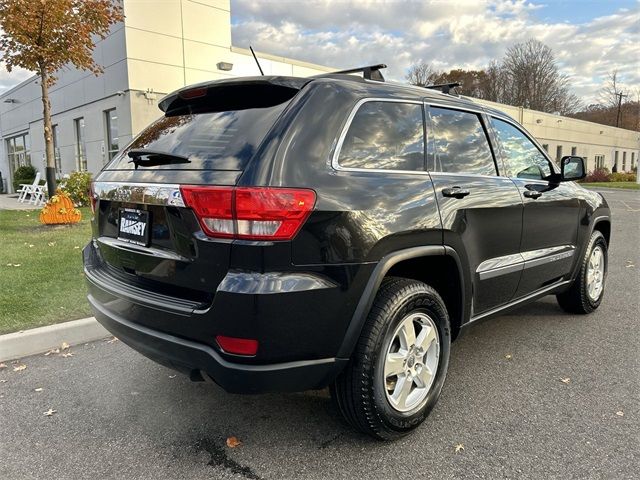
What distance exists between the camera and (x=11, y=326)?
404 centimetres

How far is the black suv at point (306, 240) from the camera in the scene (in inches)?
83.5

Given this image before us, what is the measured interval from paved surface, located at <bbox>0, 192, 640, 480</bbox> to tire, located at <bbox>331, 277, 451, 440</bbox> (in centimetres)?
16

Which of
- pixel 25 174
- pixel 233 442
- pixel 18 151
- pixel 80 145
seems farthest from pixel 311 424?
pixel 18 151

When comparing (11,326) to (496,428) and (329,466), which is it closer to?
(329,466)

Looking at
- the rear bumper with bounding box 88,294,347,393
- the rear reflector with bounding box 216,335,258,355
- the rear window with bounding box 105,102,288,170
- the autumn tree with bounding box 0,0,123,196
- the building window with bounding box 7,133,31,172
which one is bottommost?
the rear bumper with bounding box 88,294,347,393

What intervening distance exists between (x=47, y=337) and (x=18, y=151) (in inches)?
1182

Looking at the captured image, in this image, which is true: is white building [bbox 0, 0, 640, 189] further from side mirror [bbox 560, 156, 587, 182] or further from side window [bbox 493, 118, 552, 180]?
side mirror [bbox 560, 156, 587, 182]

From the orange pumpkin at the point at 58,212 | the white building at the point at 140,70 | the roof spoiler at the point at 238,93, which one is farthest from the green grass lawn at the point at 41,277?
the white building at the point at 140,70

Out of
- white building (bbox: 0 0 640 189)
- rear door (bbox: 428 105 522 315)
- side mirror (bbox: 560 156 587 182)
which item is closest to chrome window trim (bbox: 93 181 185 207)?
rear door (bbox: 428 105 522 315)

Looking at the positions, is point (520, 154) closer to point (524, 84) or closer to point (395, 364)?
point (395, 364)

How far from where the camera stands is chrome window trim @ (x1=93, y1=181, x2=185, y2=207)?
2283mm

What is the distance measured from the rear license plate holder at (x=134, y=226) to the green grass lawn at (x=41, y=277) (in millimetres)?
2063

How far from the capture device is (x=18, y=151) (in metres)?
28.9

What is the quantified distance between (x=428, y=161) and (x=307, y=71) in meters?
17.0
